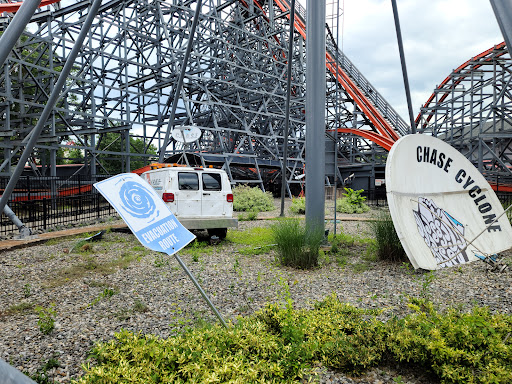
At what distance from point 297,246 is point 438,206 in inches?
118

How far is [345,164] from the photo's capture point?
30.5m

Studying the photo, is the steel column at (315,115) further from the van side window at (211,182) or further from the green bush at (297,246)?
the van side window at (211,182)

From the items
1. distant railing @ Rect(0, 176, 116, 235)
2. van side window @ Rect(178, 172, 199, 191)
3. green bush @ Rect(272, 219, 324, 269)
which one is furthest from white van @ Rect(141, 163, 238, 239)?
distant railing @ Rect(0, 176, 116, 235)

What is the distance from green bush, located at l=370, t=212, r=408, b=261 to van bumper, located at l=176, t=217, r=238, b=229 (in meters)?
3.96

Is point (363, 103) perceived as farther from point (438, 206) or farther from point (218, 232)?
point (438, 206)

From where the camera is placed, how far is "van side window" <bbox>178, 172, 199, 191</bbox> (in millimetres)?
9164

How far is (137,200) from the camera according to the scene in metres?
3.57

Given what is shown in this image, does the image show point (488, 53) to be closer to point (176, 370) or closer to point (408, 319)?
point (408, 319)

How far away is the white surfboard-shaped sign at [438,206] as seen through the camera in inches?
241

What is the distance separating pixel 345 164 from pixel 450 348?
28.4 metres

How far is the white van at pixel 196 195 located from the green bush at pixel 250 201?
827 cm

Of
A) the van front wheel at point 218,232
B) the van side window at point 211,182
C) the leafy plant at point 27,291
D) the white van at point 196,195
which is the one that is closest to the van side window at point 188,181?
the white van at point 196,195

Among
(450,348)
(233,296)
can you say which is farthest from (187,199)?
(450,348)

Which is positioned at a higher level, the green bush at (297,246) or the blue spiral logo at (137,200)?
the blue spiral logo at (137,200)
